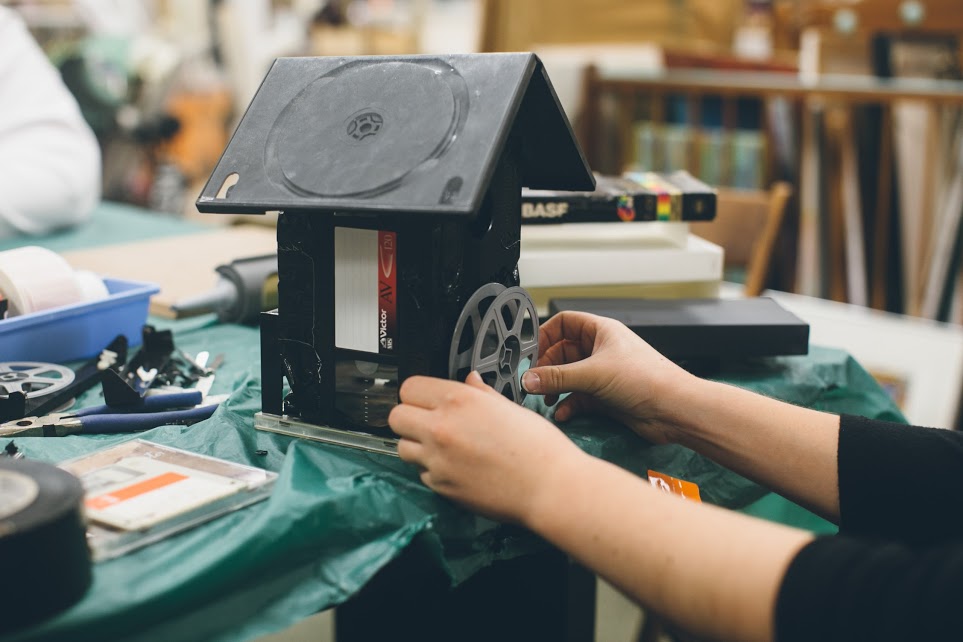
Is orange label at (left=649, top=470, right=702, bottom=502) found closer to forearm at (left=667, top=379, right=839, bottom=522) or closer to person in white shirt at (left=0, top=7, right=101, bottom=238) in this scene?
forearm at (left=667, top=379, right=839, bottom=522)

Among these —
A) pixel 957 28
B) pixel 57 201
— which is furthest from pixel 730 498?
pixel 957 28

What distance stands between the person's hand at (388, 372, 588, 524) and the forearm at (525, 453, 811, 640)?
12 mm

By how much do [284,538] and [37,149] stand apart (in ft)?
4.10

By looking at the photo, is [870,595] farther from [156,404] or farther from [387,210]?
[156,404]

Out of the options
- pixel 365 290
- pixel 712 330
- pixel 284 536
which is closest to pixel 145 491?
pixel 284 536

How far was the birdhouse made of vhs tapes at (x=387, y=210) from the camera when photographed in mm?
651

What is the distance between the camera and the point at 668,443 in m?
0.84

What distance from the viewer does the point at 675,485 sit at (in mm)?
825

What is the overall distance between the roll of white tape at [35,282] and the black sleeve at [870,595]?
79 cm

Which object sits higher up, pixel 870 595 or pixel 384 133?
pixel 384 133

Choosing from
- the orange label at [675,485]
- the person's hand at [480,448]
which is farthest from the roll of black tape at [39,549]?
the orange label at [675,485]

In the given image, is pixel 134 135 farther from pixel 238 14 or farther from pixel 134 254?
pixel 134 254

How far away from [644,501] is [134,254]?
1131mm

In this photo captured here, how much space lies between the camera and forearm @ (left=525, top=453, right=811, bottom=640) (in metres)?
0.53
